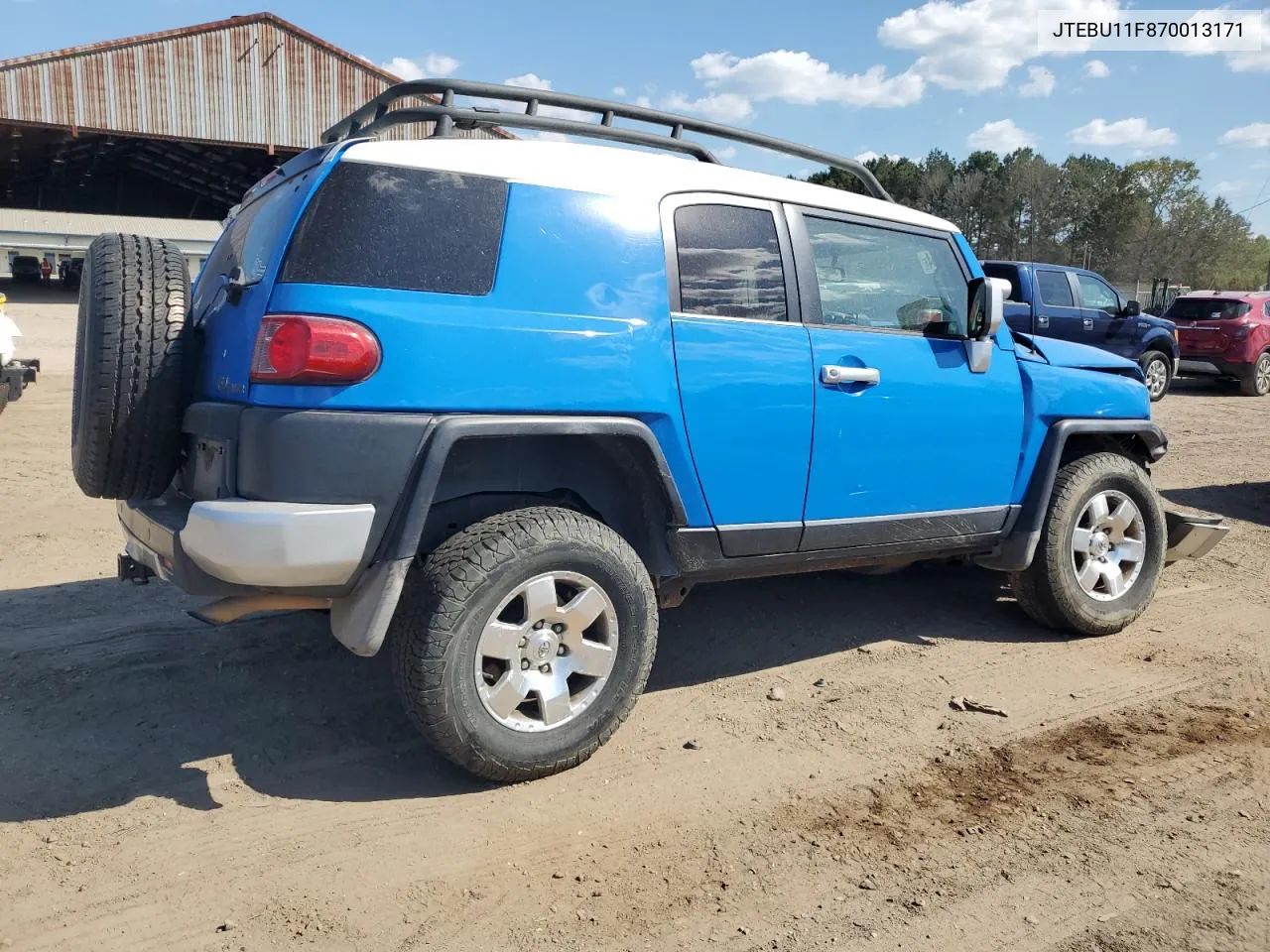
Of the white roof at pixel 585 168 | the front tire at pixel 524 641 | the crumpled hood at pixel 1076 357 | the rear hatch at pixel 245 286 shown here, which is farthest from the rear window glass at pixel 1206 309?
the rear hatch at pixel 245 286

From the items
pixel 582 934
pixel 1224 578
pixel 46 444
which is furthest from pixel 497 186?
pixel 46 444

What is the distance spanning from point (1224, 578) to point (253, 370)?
5.64m

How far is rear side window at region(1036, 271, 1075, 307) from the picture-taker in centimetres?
1372

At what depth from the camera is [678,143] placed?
3.87m

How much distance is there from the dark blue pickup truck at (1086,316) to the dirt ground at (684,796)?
9.40m

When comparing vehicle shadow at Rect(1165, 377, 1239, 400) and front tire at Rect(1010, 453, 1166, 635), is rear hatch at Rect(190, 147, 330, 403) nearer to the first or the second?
front tire at Rect(1010, 453, 1166, 635)

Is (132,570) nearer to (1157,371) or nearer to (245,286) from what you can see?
(245,286)

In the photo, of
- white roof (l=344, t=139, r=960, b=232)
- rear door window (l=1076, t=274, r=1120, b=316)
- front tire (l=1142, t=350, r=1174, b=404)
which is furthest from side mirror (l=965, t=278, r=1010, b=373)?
front tire (l=1142, t=350, r=1174, b=404)

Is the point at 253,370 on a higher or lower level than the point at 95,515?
higher

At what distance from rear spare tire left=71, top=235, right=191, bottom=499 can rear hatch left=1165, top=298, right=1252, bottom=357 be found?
17.5 metres

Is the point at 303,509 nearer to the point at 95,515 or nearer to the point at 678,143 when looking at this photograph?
the point at 678,143

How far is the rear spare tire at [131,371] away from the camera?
9.61 feet

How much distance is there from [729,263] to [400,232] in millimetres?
1209

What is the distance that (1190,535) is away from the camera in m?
5.22
